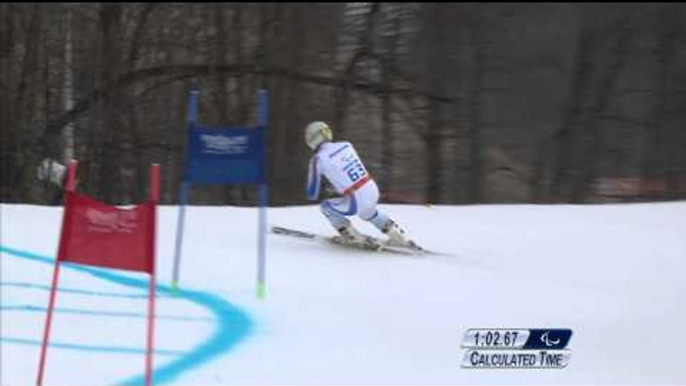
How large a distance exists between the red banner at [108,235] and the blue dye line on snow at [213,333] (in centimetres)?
78

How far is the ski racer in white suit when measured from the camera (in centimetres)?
994

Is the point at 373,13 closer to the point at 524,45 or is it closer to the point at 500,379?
the point at 524,45

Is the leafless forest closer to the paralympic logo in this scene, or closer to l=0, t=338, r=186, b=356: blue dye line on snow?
l=0, t=338, r=186, b=356: blue dye line on snow

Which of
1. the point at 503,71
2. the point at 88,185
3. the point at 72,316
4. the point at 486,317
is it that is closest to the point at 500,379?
the point at 486,317

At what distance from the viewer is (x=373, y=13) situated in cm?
1809

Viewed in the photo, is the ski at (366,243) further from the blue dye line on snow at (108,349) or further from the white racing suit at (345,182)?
the blue dye line on snow at (108,349)

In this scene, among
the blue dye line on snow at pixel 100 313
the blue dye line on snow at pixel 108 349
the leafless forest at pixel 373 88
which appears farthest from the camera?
the leafless forest at pixel 373 88

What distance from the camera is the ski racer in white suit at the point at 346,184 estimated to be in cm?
994

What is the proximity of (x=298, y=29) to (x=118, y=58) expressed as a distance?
297 cm

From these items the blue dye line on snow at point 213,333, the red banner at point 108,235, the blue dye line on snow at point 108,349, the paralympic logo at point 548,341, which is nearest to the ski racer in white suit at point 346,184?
the blue dye line on snow at point 213,333

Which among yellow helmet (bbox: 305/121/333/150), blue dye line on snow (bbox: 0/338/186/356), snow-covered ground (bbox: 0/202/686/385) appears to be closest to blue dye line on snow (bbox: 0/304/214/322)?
snow-covered ground (bbox: 0/202/686/385)

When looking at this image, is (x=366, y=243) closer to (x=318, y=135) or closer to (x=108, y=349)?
(x=318, y=135)

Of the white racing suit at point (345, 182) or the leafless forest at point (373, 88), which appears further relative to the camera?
the leafless forest at point (373, 88)

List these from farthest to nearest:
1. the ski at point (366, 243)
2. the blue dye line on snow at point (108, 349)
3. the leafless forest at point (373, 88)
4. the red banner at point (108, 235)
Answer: the leafless forest at point (373, 88) → the ski at point (366, 243) → the blue dye line on snow at point (108, 349) → the red banner at point (108, 235)
